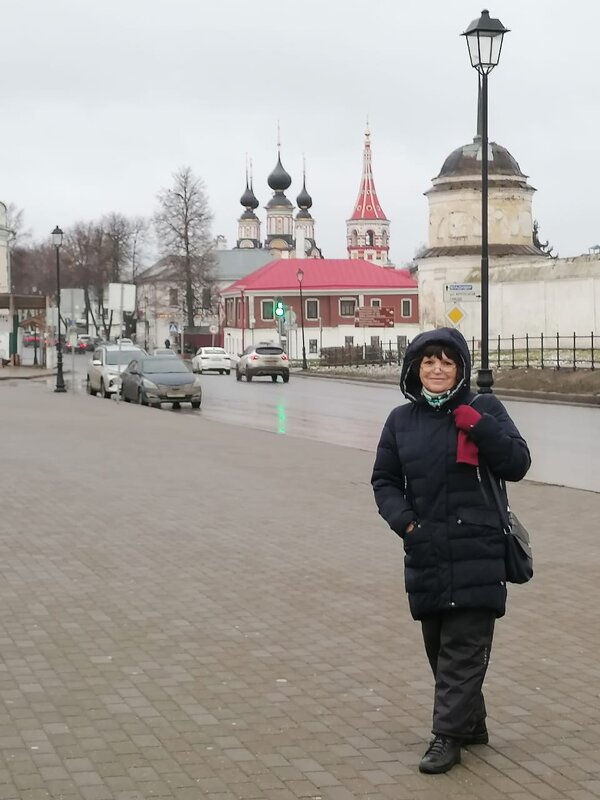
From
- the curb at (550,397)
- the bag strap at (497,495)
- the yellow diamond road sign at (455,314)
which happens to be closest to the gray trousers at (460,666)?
the bag strap at (497,495)

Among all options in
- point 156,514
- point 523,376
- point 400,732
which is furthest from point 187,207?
point 400,732

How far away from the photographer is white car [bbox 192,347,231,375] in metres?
62.9

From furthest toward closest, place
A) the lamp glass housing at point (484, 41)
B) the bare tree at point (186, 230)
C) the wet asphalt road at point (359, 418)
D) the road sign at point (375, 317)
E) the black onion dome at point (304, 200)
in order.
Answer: the black onion dome at point (304, 200) → the bare tree at point (186, 230) → the road sign at point (375, 317) → the lamp glass housing at point (484, 41) → the wet asphalt road at point (359, 418)

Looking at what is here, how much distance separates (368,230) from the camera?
186 m

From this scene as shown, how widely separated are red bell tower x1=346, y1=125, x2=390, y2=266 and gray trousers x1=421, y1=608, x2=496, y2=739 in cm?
18012

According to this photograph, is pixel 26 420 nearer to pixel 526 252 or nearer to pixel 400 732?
pixel 400 732

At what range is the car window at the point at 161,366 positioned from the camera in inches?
1395

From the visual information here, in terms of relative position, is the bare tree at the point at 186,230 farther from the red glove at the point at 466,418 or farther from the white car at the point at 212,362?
the red glove at the point at 466,418

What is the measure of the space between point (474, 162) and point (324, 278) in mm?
45281

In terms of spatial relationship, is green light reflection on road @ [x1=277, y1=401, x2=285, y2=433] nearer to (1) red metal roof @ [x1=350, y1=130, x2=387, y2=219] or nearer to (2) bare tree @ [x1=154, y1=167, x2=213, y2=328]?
(2) bare tree @ [x1=154, y1=167, x2=213, y2=328]

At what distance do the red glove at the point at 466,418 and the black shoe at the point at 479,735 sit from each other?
4.33 feet

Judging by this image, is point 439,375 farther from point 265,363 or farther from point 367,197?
point 367,197

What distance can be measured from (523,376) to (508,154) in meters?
25.3

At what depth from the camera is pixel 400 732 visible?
5867 mm
